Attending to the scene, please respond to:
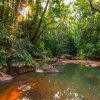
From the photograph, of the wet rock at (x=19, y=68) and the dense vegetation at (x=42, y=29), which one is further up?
the dense vegetation at (x=42, y=29)

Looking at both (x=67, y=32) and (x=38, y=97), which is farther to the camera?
(x=67, y=32)

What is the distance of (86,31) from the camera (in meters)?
33.7

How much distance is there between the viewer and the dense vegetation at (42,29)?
43.3 feet

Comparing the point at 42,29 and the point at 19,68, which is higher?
the point at 42,29

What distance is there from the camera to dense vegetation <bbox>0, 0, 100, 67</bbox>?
13188mm

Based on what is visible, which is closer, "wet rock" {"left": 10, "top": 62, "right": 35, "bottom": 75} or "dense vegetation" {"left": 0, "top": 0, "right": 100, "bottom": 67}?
"dense vegetation" {"left": 0, "top": 0, "right": 100, "bottom": 67}

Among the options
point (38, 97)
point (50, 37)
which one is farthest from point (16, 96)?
point (50, 37)

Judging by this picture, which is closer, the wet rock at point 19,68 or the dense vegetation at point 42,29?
the dense vegetation at point 42,29

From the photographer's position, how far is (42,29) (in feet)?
83.9

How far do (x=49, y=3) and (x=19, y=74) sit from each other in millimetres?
12830

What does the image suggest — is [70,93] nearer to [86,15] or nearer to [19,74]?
[19,74]

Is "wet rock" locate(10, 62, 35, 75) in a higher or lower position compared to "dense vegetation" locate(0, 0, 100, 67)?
lower

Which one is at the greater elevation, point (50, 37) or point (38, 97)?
point (50, 37)

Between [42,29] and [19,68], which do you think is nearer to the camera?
[19,68]
